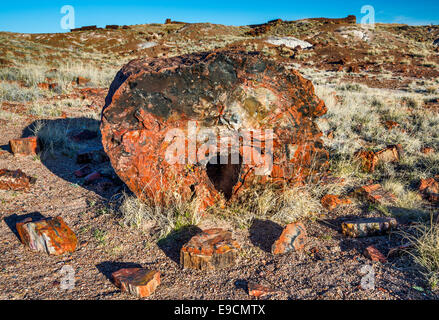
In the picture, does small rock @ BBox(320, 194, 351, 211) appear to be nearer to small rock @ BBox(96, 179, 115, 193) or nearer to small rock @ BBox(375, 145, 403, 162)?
small rock @ BBox(375, 145, 403, 162)

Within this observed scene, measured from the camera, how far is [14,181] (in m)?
3.64

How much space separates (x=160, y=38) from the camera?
36844 millimetres

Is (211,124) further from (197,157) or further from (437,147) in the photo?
(437,147)

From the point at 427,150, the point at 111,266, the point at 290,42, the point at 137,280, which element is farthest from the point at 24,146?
the point at 290,42

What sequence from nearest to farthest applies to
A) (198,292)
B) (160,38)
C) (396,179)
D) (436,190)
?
(198,292), (436,190), (396,179), (160,38)

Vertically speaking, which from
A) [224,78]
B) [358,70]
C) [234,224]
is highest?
[358,70]

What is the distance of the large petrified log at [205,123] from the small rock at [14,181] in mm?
1556

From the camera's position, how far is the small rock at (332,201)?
11.6 feet

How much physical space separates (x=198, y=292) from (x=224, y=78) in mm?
2066

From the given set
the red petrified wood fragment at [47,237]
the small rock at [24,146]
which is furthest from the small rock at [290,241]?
the small rock at [24,146]

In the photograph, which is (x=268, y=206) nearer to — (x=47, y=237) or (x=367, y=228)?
(x=367, y=228)

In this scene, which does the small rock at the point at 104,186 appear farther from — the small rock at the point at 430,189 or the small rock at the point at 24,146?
the small rock at the point at 430,189

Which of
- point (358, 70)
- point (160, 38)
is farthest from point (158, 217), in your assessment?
point (160, 38)

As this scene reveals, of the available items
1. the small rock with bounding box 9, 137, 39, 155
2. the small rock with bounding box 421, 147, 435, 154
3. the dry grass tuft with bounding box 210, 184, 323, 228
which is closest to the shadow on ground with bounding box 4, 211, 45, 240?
the dry grass tuft with bounding box 210, 184, 323, 228
